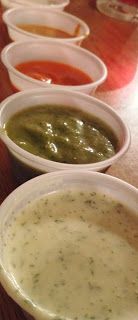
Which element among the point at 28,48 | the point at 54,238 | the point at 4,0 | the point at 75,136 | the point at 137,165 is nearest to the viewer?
the point at 54,238

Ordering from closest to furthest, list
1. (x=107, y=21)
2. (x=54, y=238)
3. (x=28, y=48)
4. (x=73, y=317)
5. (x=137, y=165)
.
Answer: (x=73, y=317), (x=54, y=238), (x=137, y=165), (x=28, y=48), (x=107, y=21)

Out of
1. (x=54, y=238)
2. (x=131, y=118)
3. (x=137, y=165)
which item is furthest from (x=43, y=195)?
(x=131, y=118)

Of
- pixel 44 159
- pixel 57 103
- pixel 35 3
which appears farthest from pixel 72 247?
pixel 35 3

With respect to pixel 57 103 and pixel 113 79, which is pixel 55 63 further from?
pixel 57 103

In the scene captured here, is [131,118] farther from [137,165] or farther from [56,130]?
[56,130]

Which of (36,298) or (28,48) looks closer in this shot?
(36,298)

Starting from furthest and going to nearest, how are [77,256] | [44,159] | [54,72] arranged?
[54,72] → [44,159] → [77,256]

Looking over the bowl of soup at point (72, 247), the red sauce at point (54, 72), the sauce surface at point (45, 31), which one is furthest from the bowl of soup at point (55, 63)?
the bowl of soup at point (72, 247)
